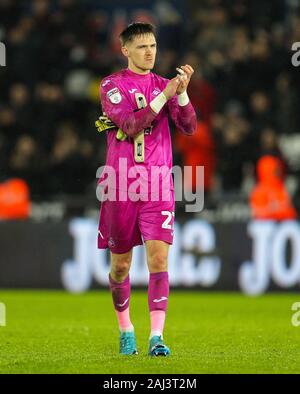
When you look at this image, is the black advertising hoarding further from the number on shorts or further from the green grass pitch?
the number on shorts

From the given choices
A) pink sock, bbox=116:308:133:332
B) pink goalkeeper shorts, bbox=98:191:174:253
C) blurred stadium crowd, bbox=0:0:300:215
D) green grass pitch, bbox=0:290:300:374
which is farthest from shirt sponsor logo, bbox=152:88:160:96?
blurred stadium crowd, bbox=0:0:300:215

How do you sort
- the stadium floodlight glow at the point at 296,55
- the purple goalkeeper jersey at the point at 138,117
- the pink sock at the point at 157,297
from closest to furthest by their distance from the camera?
the pink sock at the point at 157,297
the purple goalkeeper jersey at the point at 138,117
the stadium floodlight glow at the point at 296,55

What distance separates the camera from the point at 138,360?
287 inches

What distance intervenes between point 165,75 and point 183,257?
10.4 feet

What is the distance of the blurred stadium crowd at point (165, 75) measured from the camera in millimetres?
16328

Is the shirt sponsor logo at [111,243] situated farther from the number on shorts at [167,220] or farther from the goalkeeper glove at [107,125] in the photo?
the goalkeeper glove at [107,125]

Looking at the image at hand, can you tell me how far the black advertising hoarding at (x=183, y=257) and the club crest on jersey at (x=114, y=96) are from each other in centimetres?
719

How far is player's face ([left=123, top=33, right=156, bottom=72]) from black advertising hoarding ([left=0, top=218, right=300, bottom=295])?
718 centimetres

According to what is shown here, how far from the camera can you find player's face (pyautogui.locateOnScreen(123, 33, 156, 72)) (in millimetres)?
7727

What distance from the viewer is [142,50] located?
7.75 m

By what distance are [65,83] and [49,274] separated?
145 inches

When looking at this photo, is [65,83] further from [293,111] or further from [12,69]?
[293,111]

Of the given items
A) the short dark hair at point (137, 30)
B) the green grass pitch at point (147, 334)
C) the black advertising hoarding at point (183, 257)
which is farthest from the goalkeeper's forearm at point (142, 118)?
the black advertising hoarding at point (183, 257)

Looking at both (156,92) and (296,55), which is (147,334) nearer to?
(156,92)
